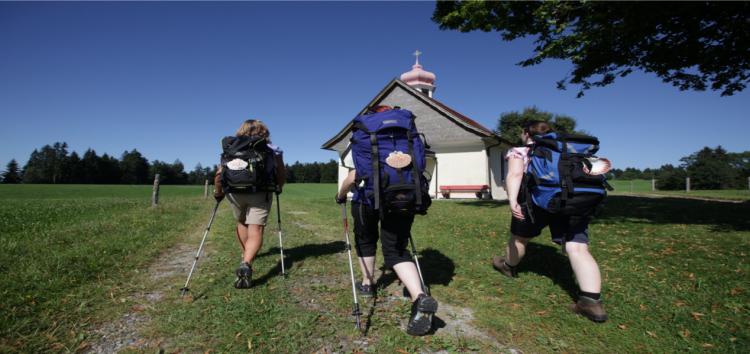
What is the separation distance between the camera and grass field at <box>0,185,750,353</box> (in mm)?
2625

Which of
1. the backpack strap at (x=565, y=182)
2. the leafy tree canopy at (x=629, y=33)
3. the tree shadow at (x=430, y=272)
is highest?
the leafy tree canopy at (x=629, y=33)

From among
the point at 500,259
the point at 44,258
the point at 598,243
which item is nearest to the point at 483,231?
the point at 598,243

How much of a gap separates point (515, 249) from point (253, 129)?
3.53 m

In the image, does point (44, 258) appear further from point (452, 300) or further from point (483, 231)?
point (483, 231)

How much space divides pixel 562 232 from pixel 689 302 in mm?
1497

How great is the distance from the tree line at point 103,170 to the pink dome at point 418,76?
167 ft

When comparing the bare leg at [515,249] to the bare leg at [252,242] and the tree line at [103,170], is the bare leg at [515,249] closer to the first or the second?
the bare leg at [252,242]

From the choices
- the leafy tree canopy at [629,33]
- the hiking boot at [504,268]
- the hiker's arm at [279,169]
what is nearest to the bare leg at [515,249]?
the hiking boot at [504,268]

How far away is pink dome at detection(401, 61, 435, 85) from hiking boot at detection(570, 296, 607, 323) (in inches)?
1113

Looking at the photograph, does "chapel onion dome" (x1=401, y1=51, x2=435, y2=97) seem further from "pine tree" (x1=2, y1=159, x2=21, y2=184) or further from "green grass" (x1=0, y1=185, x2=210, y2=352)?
"pine tree" (x1=2, y1=159, x2=21, y2=184)

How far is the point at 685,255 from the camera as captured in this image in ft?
16.6

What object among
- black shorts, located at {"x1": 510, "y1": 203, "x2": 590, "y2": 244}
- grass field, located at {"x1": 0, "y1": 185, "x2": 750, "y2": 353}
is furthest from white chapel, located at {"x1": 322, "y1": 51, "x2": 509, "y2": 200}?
black shorts, located at {"x1": 510, "y1": 203, "x2": 590, "y2": 244}

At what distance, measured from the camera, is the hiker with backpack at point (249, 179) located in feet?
12.4

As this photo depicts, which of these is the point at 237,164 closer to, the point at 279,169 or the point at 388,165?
the point at 279,169
